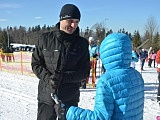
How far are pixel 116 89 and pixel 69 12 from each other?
1223mm

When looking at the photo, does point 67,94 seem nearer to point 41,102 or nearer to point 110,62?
point 41,102

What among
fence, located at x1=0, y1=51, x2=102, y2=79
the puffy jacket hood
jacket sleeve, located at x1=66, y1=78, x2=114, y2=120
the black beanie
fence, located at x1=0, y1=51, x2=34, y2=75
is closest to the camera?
jacket sleeve, located at x1=66, y1=78, x2=114, y2=120

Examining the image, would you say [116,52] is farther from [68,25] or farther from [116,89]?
[68,25]

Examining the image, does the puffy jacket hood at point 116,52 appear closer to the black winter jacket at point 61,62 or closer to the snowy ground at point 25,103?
the black winter jacket at point 61,62

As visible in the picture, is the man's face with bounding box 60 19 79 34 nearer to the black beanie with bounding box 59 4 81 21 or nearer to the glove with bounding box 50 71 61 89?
the black beanie with bounding box 59 4 81 21

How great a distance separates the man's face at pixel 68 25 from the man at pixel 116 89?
86cm

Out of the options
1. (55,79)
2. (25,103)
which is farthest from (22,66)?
(55,79)

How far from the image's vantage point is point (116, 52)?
2066 millimetres

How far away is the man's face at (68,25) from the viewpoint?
2.94 metres

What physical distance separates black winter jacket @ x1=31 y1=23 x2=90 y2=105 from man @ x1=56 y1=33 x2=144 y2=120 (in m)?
0.84

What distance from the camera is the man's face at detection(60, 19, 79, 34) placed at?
2936mm

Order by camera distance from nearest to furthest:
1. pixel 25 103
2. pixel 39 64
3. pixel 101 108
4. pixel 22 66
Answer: pixel 101 108 → pixel 39 64 → pixel 25 103 → pixel 22 66

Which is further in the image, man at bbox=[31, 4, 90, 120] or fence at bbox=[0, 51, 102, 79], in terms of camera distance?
fence at bbox=[0, 51, 102, 79]

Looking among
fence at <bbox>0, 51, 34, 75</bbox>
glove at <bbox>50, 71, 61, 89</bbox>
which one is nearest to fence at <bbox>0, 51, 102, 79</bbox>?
fence at <bbox>0, 51, 34, 75</bbox>
